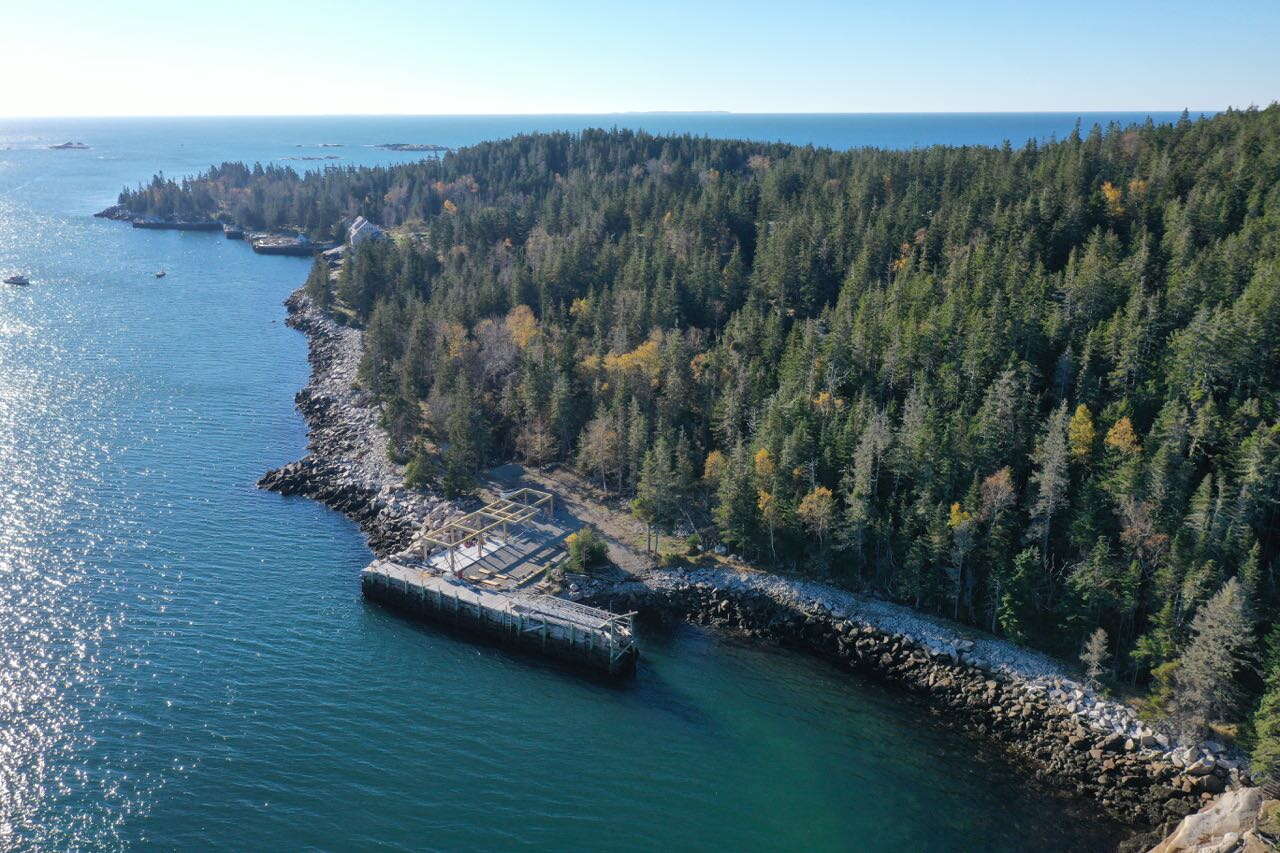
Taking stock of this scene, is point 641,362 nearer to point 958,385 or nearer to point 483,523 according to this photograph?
point 483,523

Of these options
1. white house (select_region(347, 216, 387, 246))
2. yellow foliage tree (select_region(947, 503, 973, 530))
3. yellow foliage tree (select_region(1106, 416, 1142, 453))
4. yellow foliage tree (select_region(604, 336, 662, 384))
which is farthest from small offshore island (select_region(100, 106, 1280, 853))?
white house (select_region(347, 216, 387, 246))

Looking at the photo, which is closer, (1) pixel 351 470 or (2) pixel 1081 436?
(2) pixel 1081 436

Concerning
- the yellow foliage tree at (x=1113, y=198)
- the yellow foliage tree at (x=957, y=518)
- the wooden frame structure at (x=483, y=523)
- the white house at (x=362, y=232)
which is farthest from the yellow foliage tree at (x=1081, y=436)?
the white house at (x=362, y=232)

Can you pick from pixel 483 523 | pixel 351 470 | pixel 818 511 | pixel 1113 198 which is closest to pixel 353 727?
pixel 483 523

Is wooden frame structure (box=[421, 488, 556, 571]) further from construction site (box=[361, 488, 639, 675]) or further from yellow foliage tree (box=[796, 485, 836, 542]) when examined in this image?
yellow foliage tree (box=[796, 485, 836, 542])

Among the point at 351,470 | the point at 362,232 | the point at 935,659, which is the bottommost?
the point at 935,659
